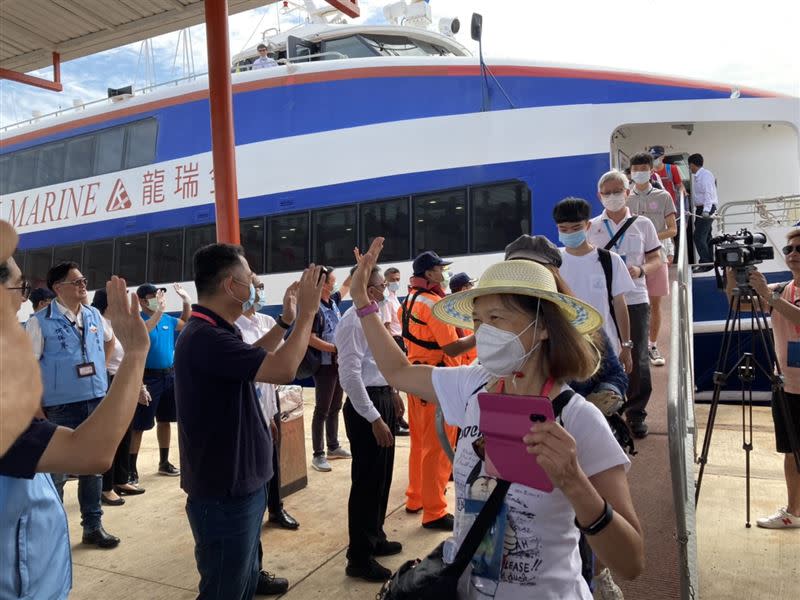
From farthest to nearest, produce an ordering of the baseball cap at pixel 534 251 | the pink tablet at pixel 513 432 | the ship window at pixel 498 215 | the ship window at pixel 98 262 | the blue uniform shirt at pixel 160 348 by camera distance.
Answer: the ship window at pixel 98 262
the ship window at pixel 498 215
the blue uniform shirt at pixel 160 348
the baseball cap at pixel 534 251
the pink tablet at pixel 513 432

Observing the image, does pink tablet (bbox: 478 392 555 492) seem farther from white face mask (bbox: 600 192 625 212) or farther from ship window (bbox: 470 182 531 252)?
ship window (bbox: 470 182 531 252)

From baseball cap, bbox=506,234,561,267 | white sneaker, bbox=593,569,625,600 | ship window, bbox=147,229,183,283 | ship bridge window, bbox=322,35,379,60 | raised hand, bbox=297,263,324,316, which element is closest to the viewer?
baseball cap, bbox=506,234,561,267

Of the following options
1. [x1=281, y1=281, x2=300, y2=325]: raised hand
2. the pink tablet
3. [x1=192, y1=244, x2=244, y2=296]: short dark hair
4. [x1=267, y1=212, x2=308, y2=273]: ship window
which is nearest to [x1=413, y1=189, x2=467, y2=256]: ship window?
[x1=267, y1=212, x2=308, y2=273]: ship window

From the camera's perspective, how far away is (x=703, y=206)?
7.45m

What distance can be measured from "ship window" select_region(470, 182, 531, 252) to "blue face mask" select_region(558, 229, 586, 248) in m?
3.94

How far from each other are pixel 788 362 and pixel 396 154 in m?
5.79

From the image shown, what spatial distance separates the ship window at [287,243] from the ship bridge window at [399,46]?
3122mm

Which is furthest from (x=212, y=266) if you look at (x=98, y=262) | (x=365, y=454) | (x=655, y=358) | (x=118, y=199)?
(x=98, y=262)

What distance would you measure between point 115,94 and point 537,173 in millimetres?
8344

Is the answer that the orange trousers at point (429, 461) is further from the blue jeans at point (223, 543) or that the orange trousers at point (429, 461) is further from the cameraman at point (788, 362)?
the cameraman at point (788, 362)

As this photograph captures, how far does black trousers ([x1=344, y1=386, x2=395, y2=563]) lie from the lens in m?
3.56

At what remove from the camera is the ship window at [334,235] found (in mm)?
8812

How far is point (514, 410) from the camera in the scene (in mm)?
1262

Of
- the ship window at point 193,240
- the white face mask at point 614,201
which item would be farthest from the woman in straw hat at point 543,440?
the ship window at point 193,240
